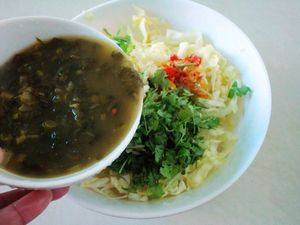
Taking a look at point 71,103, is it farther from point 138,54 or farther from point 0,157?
point 138,54

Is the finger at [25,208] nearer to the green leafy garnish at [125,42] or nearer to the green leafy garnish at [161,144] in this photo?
the green leafy garnish at [161,144]

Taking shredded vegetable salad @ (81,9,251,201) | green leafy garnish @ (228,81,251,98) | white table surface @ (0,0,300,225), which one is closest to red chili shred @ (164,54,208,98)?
shredded vegetable salad @ (81,9,251,201)

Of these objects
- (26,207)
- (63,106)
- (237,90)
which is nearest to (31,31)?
(63,106)

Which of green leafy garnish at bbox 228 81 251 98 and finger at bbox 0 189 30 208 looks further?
green leafy garnish at bbox 228 81 251 98

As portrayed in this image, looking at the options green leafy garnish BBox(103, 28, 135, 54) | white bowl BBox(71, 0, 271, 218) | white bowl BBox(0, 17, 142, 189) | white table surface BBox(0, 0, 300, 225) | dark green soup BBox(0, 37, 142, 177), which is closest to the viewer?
A: dark green soup BBox(0, 37, 142, 177)

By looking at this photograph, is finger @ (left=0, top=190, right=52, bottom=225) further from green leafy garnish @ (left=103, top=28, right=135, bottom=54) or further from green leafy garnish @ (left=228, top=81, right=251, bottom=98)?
green leafy garnish @ (left=228, top=81, right=251, bottom=98)

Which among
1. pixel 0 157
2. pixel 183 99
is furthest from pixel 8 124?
pixel 183 99
